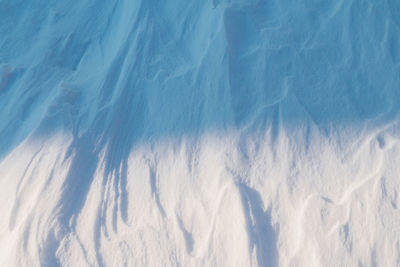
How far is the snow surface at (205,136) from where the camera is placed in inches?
40.3

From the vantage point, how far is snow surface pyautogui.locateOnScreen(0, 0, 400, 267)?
102 cm

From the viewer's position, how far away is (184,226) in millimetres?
1057

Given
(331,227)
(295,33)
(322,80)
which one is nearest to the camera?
(331,227)

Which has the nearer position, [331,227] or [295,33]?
[331,227]

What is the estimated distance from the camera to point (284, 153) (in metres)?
1.15

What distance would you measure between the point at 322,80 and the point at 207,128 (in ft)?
1.41

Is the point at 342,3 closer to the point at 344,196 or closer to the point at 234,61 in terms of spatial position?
the point at 234,61

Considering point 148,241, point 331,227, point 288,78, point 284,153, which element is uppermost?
point 288,78

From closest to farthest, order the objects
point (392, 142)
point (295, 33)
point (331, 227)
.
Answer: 1. point (331, 227)
2. point (392, 142)
3. point (295, 33)

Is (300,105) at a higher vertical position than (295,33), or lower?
lower

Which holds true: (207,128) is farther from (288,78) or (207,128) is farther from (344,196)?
(344,196)

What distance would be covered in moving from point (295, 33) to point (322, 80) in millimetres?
231

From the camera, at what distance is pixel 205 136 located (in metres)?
1.21

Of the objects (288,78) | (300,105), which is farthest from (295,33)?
(300,105)
